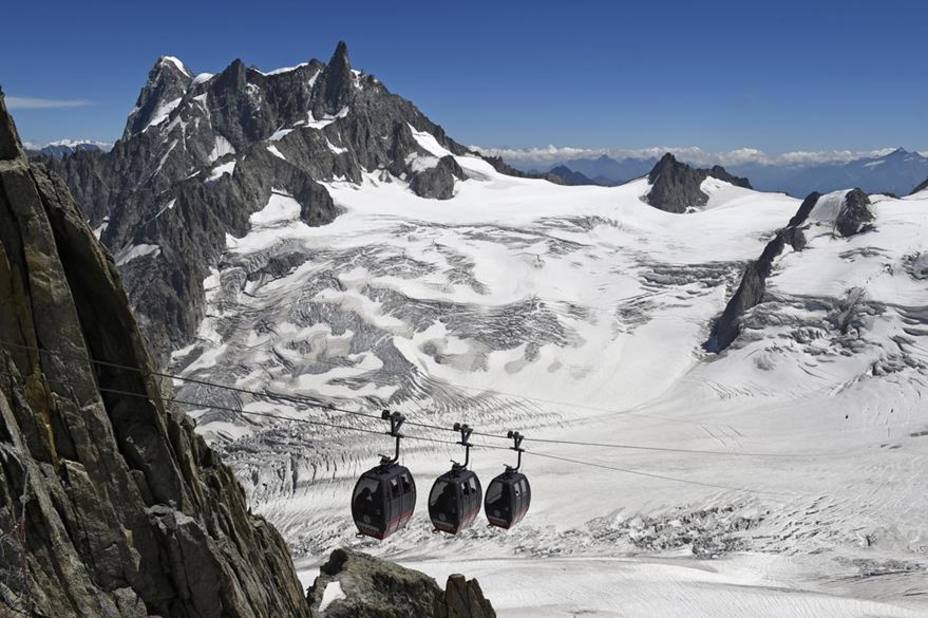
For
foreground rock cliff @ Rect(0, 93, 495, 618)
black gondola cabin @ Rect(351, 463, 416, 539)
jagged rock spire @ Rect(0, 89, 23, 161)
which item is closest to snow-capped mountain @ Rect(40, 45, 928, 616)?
black gondola cabin @ Rect(351, 463, 416, 539)

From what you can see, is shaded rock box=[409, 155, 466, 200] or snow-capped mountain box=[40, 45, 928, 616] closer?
snow-capped mountain box=[40, 45, 928, 616]

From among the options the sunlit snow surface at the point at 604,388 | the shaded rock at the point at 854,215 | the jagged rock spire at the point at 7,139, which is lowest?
the sunlit snow surface at the point at 604,388

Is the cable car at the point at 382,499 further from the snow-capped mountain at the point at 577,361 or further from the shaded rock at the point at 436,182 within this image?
the shaded rock at the point at 436,182

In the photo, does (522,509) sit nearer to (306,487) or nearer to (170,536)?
(170,536)

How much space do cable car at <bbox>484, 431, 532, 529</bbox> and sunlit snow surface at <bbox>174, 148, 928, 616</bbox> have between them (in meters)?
16.8

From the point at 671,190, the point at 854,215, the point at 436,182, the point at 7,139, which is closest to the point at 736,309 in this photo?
the point at 854,215

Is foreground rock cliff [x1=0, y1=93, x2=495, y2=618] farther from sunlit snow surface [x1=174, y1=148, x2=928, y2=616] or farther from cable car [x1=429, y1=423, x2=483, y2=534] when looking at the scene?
sunlit snow surface [x1=174, y1=148, x2=928, y2=616]

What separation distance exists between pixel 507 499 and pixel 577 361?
8466 centimetres

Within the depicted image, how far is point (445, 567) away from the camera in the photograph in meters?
50.5

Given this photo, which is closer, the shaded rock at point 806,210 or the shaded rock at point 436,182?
the shaded rock at point 806,210

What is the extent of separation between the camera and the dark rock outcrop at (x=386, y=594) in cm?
2603

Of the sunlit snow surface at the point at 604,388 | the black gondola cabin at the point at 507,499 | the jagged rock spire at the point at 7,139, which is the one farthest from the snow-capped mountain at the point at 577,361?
the jagged rock spire at the point at 7,139

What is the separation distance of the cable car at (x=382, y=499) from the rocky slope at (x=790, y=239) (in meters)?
93.9

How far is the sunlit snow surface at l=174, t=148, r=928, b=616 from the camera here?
53.2 meters
